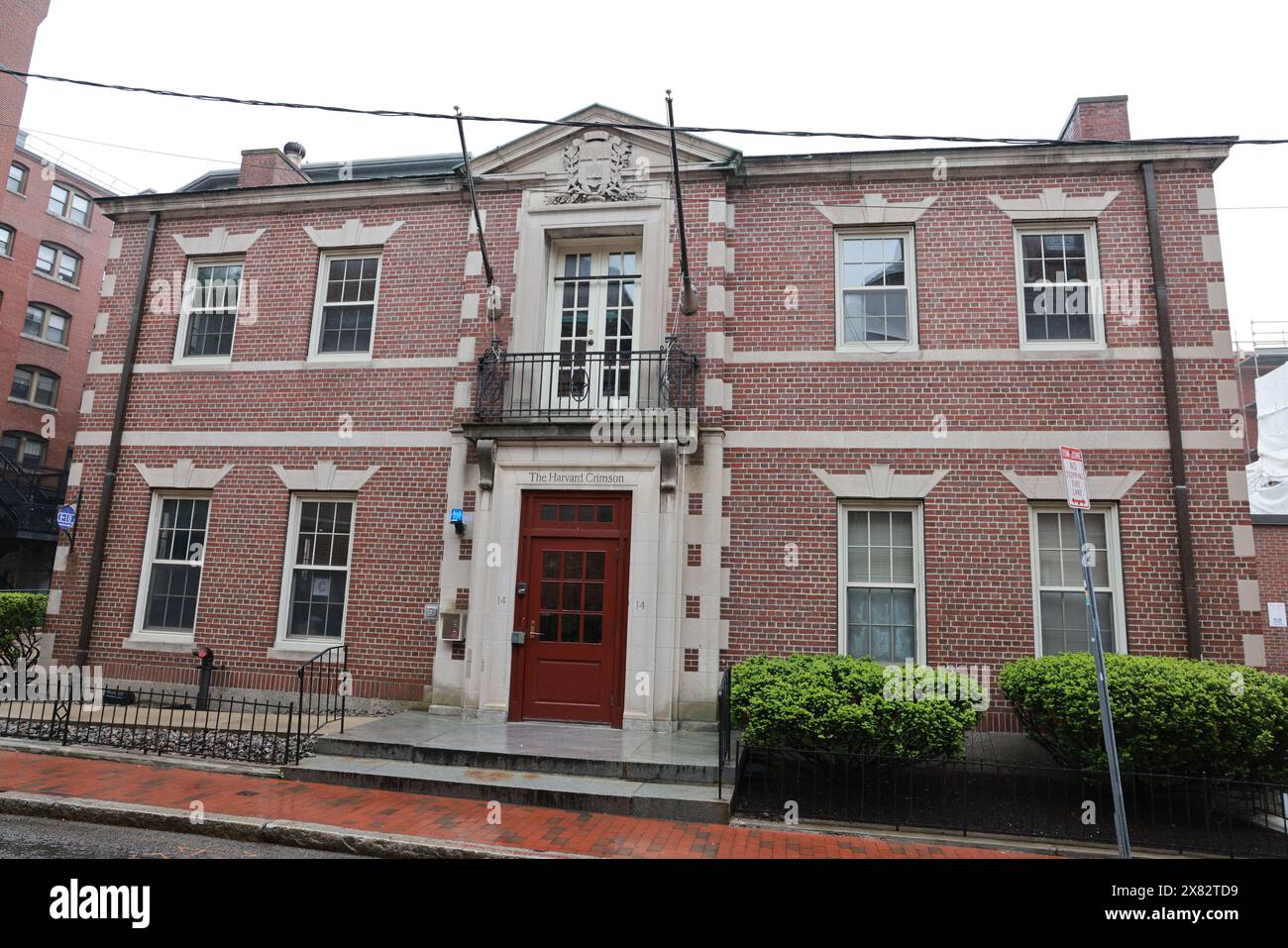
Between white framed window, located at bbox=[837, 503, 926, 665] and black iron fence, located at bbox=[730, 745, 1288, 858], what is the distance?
175 cm

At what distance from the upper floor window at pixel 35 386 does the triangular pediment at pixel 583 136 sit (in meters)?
25.9

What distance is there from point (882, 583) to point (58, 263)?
34.9 metres

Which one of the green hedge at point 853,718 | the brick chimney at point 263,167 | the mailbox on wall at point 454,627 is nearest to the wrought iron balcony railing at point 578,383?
the mailbox on wall at point 454,627

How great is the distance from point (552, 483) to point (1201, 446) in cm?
821

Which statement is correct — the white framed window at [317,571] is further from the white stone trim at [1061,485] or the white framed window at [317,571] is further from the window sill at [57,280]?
the window sill at [57,280]

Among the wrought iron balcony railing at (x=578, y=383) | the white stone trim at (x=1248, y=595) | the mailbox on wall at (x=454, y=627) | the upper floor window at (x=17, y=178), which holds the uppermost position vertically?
the upper floor window at (x=17, y=178)

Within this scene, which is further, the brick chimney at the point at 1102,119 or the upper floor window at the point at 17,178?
the upper floor window at the point at 17,178

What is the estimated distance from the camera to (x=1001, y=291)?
997 cm

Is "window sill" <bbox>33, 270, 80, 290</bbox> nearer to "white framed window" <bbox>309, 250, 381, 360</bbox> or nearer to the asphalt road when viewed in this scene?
"white framed window" <bbox>309, 250, 381, 360</bbox>

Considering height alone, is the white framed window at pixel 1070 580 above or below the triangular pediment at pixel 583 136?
below

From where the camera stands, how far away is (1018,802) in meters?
7.53

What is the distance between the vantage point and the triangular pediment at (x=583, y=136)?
10562 mm
